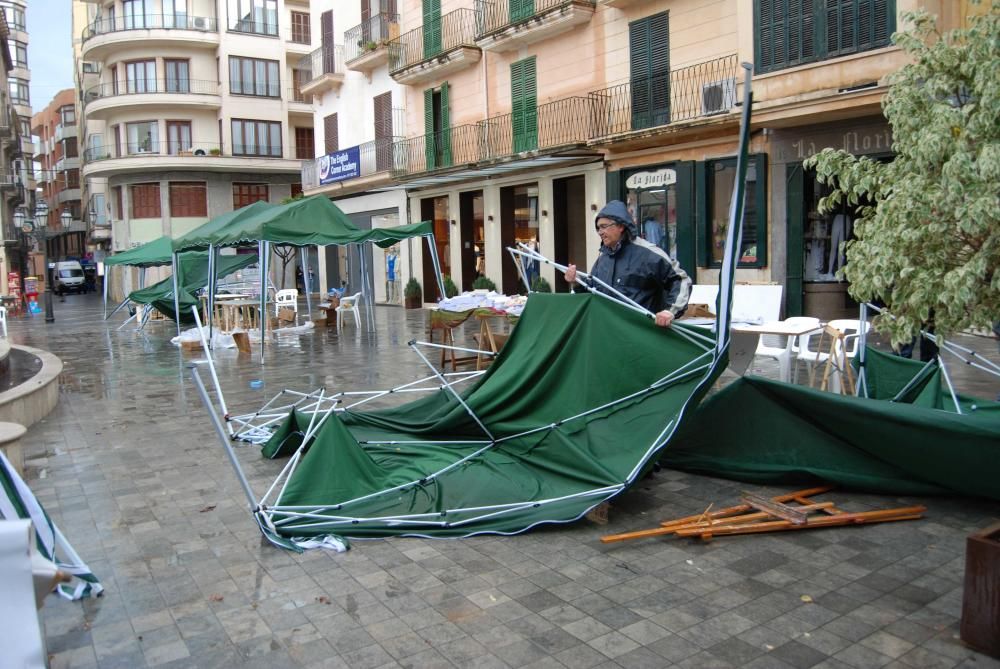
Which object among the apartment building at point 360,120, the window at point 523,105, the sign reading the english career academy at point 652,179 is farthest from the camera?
the apartment building at point 360,120

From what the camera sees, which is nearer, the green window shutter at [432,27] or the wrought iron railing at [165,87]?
the green window shutter at [432,27]

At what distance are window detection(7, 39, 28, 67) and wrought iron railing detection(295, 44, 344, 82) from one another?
39.0 m

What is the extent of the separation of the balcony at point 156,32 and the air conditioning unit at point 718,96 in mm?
28680

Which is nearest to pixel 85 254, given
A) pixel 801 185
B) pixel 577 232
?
pixel 577 232

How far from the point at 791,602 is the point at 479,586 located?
1450mm

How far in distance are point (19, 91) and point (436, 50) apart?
46919 mm

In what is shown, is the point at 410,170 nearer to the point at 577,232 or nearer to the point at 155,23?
the point at 577,232

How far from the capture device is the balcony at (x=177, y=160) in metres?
37.6

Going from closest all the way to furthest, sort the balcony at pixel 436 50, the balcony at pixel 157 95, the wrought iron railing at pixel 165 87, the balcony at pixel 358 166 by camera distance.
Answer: the balcony at pixel 436 50
the balcony at pixel 358 166
the balcony at pixel 157 95
the wrought iron railing at pixel 165 87

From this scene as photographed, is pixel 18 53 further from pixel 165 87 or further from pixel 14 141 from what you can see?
pixel 165 87

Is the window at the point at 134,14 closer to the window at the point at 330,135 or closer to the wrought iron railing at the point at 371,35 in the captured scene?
the window at the point at 330,135

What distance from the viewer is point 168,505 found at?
5.56 meters

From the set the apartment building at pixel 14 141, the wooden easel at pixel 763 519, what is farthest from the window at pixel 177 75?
the wooden easel at pixel 763 519

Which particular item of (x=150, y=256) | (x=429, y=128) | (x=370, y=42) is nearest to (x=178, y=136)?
(x=370, y=42)
